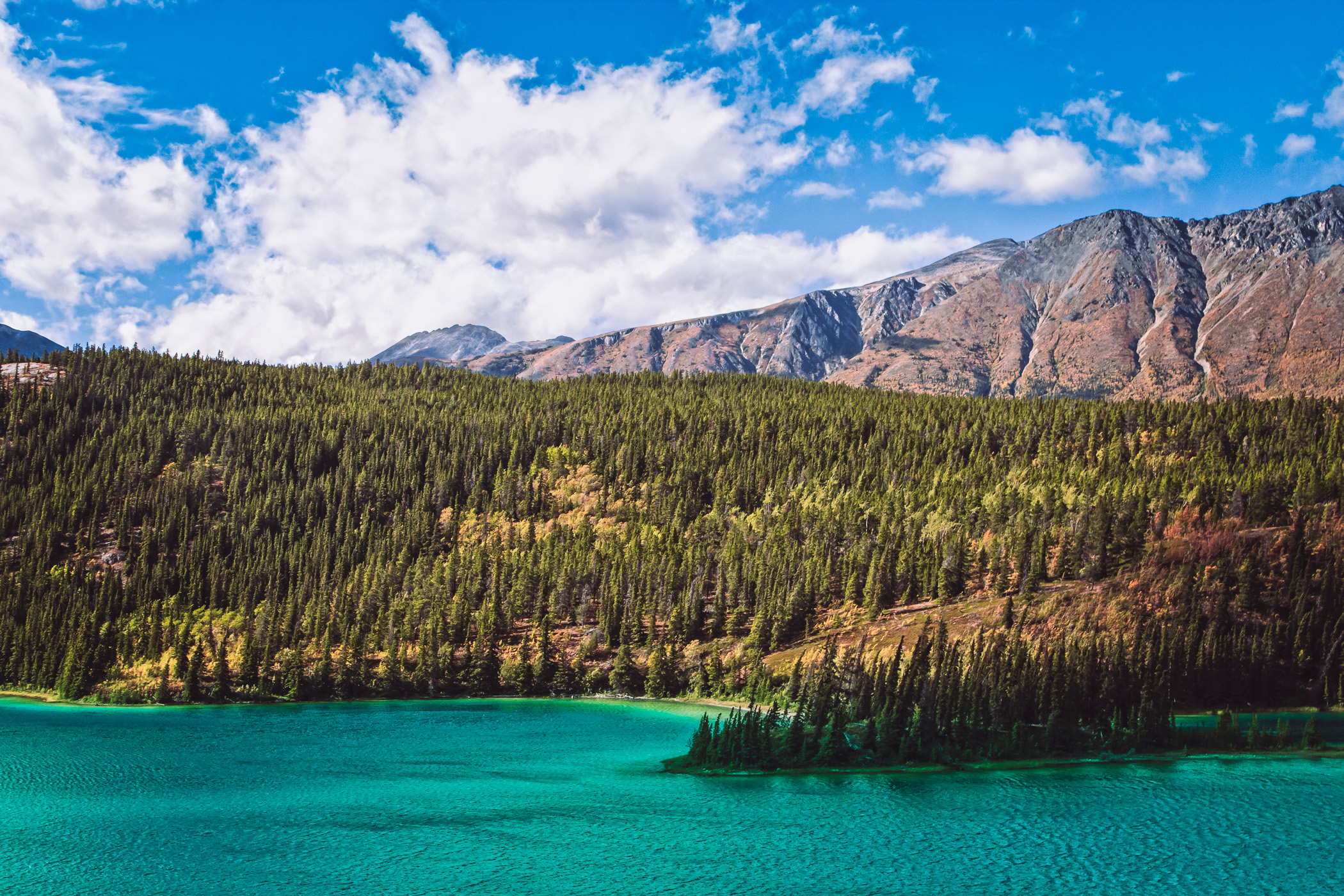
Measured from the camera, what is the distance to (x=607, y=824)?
60.3 metres

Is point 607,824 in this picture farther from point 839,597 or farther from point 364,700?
point 839,597

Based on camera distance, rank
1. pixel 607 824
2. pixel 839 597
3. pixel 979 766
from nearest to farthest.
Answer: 1. pixel 607 824
2. pixel 979 766
3. pixel 839 597

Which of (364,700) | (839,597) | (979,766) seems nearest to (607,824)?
(979,766)

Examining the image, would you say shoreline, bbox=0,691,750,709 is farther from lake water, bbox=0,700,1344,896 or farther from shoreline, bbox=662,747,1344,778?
shoreline, bbox=662,747,1344,778

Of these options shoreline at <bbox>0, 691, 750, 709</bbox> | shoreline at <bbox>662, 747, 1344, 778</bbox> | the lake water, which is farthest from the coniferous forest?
the lake water

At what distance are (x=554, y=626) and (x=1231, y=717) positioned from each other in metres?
99.0

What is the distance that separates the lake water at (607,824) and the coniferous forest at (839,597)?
11.5m

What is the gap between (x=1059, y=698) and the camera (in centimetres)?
8550

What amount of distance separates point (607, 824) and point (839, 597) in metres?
90.4

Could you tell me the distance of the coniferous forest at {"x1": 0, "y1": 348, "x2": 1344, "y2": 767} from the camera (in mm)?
89188

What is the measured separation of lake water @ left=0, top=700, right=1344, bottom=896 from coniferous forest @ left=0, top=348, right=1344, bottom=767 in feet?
37.7

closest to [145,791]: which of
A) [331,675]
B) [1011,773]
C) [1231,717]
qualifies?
[331,675]

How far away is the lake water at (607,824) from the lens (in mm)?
49844

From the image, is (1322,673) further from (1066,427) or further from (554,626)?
(554,626)
